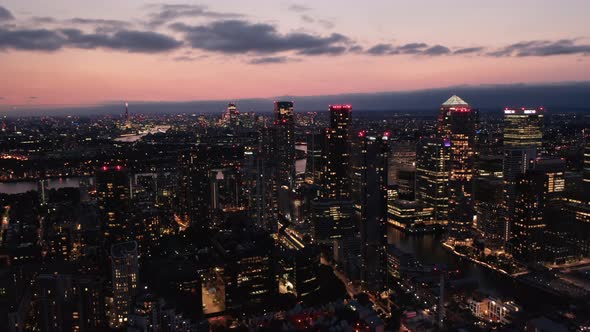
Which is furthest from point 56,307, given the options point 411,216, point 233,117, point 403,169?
point 233,117

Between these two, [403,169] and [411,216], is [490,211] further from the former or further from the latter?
[403,169]

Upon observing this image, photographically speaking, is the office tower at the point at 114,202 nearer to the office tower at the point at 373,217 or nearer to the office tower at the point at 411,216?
the office tower at the point at 373,217

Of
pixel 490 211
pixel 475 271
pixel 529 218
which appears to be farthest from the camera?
pixel 490 211

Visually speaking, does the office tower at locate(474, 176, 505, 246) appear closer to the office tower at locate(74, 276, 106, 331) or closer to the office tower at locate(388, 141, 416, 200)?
the office tower at locate(388, 141, 416, 200)

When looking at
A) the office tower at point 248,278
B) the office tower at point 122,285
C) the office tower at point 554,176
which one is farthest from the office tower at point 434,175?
the office tower at point 122,285

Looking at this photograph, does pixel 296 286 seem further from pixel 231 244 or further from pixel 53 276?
pixel 53 276

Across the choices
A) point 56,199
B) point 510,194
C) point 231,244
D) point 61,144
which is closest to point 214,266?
point 231,244

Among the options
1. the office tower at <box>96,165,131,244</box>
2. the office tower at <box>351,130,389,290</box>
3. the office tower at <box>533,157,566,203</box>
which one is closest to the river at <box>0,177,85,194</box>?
the office tower at <box>96,165,131,244</box>
